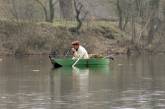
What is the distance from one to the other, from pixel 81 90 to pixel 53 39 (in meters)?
Result: 38.1

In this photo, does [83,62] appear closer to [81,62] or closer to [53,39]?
[81,62]

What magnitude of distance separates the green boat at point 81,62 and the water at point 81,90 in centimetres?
565

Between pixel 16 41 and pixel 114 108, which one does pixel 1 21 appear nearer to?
pixel 16 41

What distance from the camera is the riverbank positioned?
207 feet

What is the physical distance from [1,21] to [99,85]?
3895 cm

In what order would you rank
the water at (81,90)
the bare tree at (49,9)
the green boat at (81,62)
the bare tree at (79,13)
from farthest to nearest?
the bare tree at (49,9) → the bare tree at (79,13) → the green boat at (81,62) → the water at (81,90)

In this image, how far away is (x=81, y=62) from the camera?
44.3m

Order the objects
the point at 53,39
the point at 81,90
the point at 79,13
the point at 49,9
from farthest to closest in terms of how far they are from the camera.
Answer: the point at 49,9
the point at 79,13
the point at 53,39
the point at 81,90

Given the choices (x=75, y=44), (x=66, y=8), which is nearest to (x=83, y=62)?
(x=75, y=44)

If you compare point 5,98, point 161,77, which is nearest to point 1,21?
point 161,77

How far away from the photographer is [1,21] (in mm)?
67062

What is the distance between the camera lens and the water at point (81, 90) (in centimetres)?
2209

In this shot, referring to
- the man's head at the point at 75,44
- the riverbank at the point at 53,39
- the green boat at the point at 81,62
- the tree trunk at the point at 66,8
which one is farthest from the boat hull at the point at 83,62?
the tree trunk at the point at 66,8

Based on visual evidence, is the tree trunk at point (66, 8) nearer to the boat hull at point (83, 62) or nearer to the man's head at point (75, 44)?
the boat hull at point (83, 62)
